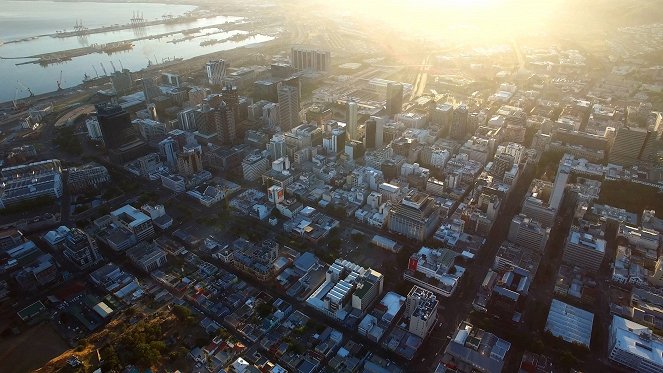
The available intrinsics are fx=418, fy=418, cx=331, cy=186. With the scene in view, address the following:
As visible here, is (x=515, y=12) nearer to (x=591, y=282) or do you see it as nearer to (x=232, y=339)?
(x=591, y=282)

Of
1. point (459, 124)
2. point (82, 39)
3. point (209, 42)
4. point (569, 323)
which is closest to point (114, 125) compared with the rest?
point (459, 124)

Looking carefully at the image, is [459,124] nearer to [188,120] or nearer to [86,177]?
[188,120]


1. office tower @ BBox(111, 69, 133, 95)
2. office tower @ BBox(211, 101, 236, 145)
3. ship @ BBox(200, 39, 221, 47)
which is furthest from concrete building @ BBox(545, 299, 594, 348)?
ship @ BBox(200, 39, 221, 47)

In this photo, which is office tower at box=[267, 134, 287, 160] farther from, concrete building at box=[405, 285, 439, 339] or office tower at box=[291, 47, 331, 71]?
office tower at box=[291, 47, 331, 71]

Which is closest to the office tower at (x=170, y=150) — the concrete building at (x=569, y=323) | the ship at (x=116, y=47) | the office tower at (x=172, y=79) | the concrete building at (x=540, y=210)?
the office tower at (x=172, y=79)

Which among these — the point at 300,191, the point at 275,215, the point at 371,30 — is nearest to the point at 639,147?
the point at 300,191

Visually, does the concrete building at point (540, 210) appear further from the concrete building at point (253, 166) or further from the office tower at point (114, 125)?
the office tower at point (114, 125)

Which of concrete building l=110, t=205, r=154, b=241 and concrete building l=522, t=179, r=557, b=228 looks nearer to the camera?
concrete building l=110, t=205, r=154, b=241
